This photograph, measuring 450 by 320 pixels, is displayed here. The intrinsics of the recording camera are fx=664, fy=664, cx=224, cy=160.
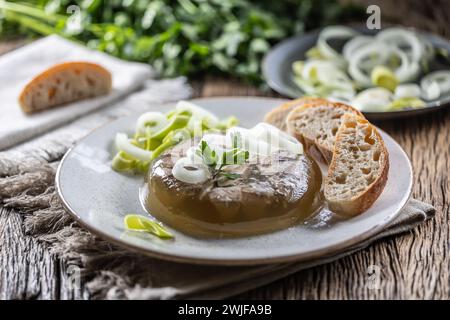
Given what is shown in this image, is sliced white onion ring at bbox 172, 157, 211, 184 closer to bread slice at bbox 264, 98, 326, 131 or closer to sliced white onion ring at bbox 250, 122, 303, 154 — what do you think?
sliced white onion ring at bbox 250, 122, 303, 154

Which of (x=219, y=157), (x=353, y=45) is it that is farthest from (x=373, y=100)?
(x=219, y=157)

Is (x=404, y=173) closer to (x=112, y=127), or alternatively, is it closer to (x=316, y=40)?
(x=112, y=127)

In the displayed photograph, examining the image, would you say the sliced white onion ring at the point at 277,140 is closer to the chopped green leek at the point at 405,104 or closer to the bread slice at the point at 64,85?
the chopped green leek at the point at 405,104

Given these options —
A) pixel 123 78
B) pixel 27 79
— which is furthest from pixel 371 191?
pixel 27 79

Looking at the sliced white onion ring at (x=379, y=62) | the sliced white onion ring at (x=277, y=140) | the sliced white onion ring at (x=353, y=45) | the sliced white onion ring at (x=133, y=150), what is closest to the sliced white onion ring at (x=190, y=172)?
the sliced white onion ring at (x=277, y=140)

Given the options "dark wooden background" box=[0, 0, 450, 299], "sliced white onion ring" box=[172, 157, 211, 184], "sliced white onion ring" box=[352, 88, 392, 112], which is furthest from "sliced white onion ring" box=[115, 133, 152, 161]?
"sliced white onion ring" box=[352, 88, 392, 112]

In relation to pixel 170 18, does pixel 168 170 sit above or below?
below

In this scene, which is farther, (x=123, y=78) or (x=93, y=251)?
(x=123, y=78)

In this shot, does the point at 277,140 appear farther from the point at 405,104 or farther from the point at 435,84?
the point at 435,84
